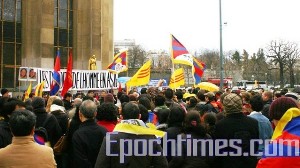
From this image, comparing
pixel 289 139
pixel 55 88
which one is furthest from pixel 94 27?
pixel 289 139

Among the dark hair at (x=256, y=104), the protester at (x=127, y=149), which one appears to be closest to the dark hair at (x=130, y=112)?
the protester at (x=127, y=149)

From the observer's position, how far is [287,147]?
3746 millimetres

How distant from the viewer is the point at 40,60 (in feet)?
99.6

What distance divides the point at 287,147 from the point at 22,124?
256 cm

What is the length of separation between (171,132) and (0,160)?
99.3 inches

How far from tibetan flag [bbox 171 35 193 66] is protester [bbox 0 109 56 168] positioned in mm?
13954

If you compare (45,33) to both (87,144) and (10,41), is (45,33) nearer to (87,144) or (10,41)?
(10,41)

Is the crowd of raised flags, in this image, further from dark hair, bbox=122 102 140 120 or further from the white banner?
dark hair, bbox=122 102 140 120

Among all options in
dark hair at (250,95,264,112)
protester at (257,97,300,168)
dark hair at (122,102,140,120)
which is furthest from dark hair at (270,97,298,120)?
dark hair at (250,95,264,112)

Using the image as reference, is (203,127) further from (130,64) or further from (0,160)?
(130,64)

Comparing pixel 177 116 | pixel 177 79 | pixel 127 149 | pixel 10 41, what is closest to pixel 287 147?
pixel 127 149

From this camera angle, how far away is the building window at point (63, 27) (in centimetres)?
3266

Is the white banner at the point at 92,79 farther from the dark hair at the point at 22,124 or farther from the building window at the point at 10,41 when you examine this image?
the dark hair at the point at 22,124

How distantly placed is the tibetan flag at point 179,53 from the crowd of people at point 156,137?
35.1 feet
